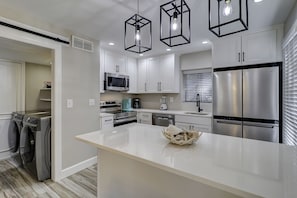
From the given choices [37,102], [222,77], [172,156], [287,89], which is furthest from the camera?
[37,102]

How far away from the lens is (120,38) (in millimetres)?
3076

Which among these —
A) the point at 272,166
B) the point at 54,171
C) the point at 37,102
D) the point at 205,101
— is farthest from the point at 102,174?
the point at 37,102

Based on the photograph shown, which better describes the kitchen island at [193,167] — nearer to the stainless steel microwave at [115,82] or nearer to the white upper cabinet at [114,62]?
the stainless steel microwave at [115,82]

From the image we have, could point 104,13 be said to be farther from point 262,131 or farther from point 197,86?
point 262,131

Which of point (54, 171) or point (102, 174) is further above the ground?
point (102, 174)

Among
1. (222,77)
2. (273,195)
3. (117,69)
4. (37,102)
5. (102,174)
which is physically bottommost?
(102,174)

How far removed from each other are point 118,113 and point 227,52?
251 centimetres

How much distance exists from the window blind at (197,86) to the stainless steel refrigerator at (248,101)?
883mm

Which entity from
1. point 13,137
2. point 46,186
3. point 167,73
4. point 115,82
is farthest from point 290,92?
point 13,137

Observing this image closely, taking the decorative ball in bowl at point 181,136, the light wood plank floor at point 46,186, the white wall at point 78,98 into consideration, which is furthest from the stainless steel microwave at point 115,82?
the decorative ball in bowl at point 181,136

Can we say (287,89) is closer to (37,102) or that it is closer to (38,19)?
(38,19)

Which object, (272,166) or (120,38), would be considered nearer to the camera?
(272,166)

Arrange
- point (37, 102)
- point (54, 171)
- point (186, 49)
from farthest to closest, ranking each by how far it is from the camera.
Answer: point (37, 102)
point (186, 49)
point (54, 171)

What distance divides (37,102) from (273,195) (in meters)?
4.73
